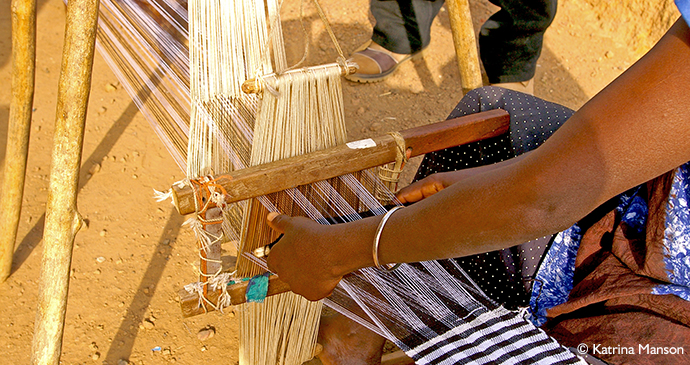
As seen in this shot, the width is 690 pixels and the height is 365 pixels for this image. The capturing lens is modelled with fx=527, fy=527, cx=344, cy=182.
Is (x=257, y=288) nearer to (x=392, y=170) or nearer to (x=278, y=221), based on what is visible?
(x=278, y=221)

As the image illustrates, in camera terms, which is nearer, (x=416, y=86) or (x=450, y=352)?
(x=450, y=352)

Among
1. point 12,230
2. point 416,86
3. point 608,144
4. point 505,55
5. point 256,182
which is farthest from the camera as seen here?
point 416,86

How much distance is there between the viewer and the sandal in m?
3.20

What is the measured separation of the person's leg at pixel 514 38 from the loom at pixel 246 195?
1443mm

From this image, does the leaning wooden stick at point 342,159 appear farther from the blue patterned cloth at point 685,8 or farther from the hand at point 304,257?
the blue patterned cloth at point 685,8

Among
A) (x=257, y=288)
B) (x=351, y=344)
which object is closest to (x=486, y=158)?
(x=351, y=344)

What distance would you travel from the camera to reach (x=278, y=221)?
1263mm

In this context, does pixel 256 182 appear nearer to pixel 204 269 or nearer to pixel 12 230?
pixel 204 269

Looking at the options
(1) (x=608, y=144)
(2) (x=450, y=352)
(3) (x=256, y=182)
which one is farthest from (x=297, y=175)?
(1) (x=608, y=144)

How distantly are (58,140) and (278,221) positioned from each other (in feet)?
1.93

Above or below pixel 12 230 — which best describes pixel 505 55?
above

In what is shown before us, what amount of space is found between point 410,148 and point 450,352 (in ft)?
1.75

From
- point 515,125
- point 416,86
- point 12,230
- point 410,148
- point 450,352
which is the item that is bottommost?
point 450,352

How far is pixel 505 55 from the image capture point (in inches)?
113
